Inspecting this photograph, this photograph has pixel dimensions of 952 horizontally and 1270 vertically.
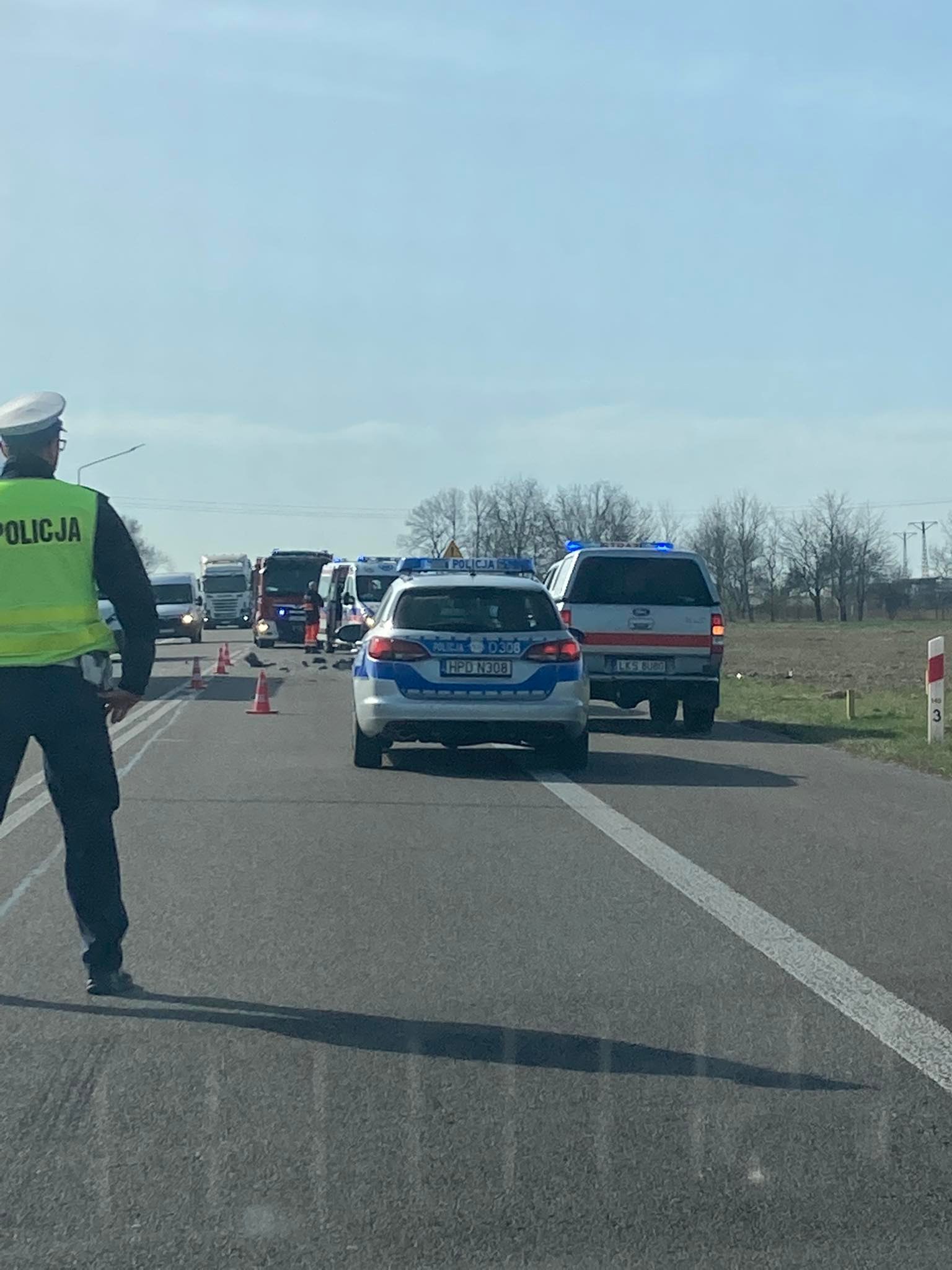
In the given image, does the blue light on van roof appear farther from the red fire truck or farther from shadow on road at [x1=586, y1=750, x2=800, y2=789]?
the red fire truck

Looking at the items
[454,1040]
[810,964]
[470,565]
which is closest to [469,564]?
[470,565]

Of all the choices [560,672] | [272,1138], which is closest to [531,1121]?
[272,1138]

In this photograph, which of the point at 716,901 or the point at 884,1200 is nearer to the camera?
the point at 884,1200

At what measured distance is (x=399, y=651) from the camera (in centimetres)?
1420

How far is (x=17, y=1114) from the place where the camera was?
4969 mm

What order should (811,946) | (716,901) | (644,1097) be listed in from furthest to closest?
(716,901)
(811,946)
(644,1097)

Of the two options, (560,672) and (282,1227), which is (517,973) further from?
(560,672)

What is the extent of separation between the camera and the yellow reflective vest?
20.1 ft

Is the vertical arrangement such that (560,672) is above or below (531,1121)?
above

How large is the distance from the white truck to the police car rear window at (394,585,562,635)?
191 ft

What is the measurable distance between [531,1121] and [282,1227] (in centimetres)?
100

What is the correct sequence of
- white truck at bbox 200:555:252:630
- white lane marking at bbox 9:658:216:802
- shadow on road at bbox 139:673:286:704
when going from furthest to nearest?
white truck at bbox 200:555:252:630, shadow on road at bbox 139:673:286:704, white lane marking at bbox 9:658:216:802

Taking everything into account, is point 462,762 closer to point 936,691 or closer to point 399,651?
point 399,651

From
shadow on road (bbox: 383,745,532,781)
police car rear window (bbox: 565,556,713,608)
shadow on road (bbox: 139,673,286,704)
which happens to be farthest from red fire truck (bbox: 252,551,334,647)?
shadow on road (bbox: 383,745,532,781)
